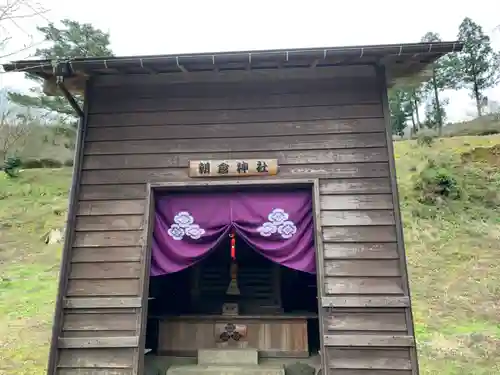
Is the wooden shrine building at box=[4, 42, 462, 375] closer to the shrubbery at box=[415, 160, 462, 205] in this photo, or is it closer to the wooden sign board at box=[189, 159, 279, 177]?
the wooden sign board at box=[189, 159, 279, 177]

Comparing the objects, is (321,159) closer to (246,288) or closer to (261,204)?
(261,204)

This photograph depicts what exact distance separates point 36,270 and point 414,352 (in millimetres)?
13533

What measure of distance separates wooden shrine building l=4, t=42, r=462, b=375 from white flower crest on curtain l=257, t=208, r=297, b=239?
0.6 inches

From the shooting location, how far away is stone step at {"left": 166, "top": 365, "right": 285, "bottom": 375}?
21.9ft

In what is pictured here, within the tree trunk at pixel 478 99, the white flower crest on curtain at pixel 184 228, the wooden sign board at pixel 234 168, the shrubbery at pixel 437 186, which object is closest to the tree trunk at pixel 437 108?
the tree trunk at pixel 478 99

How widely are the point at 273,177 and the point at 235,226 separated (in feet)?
2.90

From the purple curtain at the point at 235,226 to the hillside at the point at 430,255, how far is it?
3983 millimetres

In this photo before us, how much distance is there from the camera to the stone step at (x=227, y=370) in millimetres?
6668

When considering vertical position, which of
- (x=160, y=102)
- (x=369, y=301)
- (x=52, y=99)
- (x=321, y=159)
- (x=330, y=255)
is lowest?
(x=369, y=301)

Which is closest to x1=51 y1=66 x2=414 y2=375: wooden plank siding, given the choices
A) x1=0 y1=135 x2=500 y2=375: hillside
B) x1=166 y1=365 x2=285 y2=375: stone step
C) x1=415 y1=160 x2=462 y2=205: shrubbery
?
x1=166 y1=365 x2=285 y2=375: stone step

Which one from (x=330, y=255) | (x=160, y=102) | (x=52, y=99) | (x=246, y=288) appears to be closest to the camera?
(x=330, y=255)

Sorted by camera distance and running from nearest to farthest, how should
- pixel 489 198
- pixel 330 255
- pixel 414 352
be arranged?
1. pixel 414 352
2. pixel 330 255
3. pixel 489 198

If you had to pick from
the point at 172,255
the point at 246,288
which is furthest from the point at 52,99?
the point at 172,255

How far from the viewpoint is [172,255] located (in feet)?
18.6
